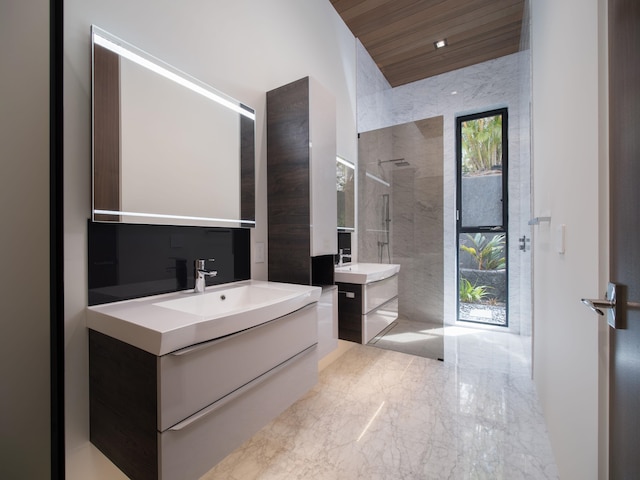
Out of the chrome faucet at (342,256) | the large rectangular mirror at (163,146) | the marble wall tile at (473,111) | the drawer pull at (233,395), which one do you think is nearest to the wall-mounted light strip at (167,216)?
the large rectangular mirror at (163,146)

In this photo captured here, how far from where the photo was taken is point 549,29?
1590 millimetres

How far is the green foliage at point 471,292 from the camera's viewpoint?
11.3 ft

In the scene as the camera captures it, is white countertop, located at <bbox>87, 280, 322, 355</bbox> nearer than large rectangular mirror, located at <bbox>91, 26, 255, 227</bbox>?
Yes

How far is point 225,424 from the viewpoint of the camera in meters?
1.04

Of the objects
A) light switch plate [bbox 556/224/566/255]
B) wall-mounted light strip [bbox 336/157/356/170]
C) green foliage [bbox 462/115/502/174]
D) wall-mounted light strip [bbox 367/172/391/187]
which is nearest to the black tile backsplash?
wall-mounted light strip [bbox 336/157/356/170]

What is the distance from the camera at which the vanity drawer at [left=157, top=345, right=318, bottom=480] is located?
0.88 metres

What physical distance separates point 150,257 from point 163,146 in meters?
0.52

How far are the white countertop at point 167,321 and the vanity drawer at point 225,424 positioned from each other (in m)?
0.25

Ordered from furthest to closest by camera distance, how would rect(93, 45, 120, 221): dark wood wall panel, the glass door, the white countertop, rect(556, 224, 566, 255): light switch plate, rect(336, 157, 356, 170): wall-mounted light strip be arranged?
the glass door, rect(336, 157, 356, 170): wall-mounted light strip, rect(556, 224, 566, 255): light switch plate, rect(93, 45, 120, 221): dark wood wall panel, the white countertop

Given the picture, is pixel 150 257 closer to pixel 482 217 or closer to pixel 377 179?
pixel 377 179

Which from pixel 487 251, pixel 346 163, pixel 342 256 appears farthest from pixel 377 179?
pixel 487 251

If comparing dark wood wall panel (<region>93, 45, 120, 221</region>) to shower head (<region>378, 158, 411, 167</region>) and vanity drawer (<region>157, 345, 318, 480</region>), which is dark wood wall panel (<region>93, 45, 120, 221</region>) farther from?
shower head (<region>378, 158, 411, 167</region>)

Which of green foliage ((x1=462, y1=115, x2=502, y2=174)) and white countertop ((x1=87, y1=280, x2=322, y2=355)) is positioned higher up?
green foliage ((x1=462, y1=115, x2=502, y2=174))

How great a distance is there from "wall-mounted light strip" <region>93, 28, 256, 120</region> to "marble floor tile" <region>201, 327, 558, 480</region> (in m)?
1.92
